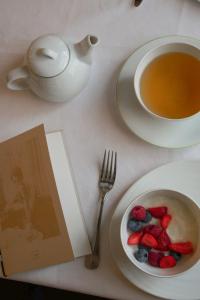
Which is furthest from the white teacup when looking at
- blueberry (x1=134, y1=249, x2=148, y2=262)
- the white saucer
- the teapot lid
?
blueberry (x1=134, y1=249, x2=148, y2=262)

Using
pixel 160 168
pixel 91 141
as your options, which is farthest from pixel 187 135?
pixel 91 141

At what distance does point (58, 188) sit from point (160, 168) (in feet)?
0.66

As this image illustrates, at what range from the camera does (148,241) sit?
0.59m

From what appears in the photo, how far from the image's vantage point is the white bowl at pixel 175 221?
0.57 metres

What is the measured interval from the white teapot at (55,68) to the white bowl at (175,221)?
0.25 m

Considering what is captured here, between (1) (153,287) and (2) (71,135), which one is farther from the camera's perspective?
(2) (71,135)

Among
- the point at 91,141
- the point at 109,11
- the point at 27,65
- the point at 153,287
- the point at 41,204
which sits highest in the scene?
the point at 109,11

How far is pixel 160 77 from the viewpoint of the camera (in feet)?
2.17

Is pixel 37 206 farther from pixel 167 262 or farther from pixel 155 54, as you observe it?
pixel 155 54

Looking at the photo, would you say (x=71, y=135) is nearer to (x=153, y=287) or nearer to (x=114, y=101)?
(x=114, y=101)

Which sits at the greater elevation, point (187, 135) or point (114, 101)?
point (114, 101)

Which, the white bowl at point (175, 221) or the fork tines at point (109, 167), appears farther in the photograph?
A: the fork tines at point (109, 167)

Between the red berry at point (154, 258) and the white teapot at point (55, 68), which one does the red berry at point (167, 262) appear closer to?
the red berry at point (154, 258)

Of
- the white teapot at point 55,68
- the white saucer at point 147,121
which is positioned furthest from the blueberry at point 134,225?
the white teapot at point 55,68
